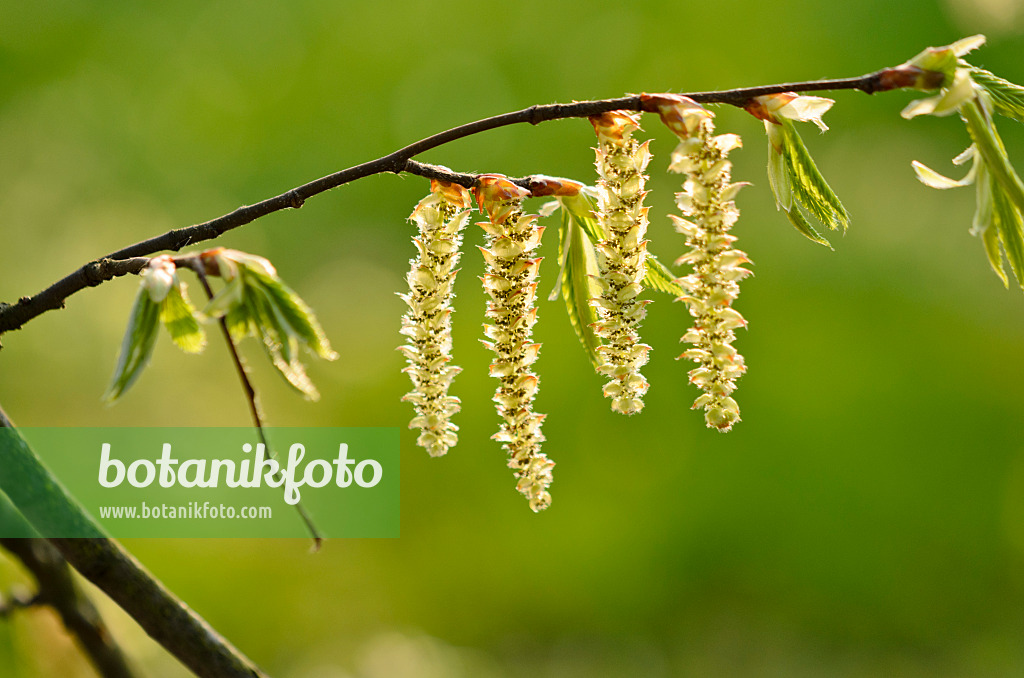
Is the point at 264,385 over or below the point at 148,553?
over

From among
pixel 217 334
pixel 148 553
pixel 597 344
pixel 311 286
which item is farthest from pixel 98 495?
pixel 597 344

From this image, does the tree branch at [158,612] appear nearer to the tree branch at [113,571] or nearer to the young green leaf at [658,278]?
the tree branch at [113,571]

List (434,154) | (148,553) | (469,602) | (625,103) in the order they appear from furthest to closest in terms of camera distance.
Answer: (469,602)
(148,553)
(434,154)
(625,103)

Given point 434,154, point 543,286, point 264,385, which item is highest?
point 434,154

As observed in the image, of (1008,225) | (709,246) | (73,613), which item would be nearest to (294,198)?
(709,246)

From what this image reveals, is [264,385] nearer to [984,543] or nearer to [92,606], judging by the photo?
[92,606]

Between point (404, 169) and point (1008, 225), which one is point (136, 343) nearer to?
point (404, 169)
